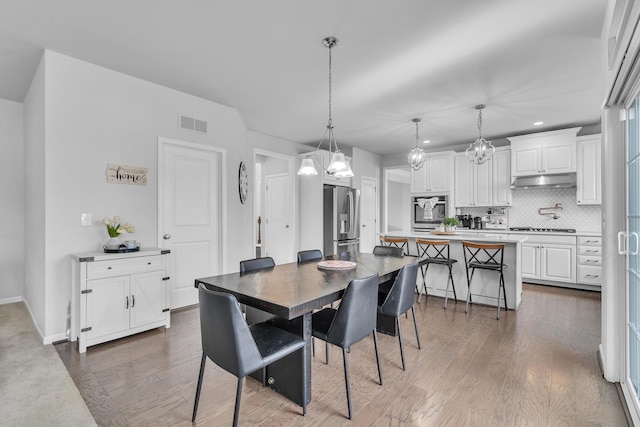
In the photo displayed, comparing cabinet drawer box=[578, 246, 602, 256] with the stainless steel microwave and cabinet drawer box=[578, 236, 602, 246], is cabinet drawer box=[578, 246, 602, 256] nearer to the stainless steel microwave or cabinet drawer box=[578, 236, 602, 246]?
cabinet drawer box=[578, 236, 602, 246]

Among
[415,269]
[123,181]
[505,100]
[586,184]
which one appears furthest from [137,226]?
[586,184]

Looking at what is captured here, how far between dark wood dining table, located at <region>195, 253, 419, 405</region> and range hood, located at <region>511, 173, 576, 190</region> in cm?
421

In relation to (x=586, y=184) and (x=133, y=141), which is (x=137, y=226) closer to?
(x=133, y=141)

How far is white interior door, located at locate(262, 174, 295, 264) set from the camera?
5.93 m

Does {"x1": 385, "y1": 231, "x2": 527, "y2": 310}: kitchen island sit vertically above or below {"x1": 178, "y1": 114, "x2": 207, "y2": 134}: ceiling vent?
below

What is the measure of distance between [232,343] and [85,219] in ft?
7.93

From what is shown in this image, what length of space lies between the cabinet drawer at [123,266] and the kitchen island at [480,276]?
126 inches

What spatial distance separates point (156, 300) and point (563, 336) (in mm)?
3995

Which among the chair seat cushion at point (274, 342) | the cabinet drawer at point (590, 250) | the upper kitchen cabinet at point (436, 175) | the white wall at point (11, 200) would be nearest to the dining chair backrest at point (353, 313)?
the chair seat cushion at point (274, 342)

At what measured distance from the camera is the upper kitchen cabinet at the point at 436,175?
20.0ft

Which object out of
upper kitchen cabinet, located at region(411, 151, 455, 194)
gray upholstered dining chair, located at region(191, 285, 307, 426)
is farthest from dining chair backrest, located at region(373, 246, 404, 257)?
upper kitchen cabinet, located at region(411, 151, 455, 194)

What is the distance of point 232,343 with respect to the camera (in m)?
1.54

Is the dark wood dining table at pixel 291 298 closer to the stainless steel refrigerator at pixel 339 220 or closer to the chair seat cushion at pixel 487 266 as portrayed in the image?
the chair seat cushion at pixel 487 266

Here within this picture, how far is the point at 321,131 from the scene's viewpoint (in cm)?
533
